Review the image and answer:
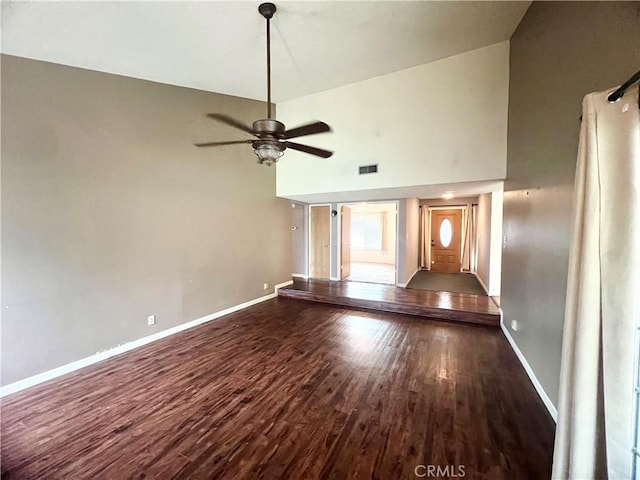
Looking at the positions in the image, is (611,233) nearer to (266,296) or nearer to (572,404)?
(572,404)

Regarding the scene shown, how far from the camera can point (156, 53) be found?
287 cm

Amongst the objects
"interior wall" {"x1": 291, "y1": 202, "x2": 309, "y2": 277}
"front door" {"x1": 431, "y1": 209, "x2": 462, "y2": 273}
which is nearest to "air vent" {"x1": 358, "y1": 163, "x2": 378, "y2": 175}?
"interior wall" {"x1": 291, "y1": 202, "x2": 309, "y2": 277}

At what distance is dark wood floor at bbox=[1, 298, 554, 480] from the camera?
1674 millimetres

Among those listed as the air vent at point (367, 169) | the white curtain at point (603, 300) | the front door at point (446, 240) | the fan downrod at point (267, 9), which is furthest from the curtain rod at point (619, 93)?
the front door at point (446, 240)

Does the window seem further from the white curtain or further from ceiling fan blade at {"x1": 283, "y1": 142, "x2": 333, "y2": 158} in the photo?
the white curtain

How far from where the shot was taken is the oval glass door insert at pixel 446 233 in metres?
8.60

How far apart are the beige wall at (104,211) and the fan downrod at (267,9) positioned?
188 centimetres

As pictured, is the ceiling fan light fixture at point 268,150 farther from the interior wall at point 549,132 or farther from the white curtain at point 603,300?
the interior wall at point 549,132

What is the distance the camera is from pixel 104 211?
2.99m

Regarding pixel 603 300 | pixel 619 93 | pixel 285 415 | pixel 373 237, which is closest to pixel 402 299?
pixel 285 415

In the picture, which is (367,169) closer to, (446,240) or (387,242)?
(446,240)

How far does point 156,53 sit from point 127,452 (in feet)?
12.4

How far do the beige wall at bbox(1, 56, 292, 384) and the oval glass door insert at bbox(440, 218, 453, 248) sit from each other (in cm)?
707

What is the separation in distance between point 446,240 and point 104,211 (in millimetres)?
8910
